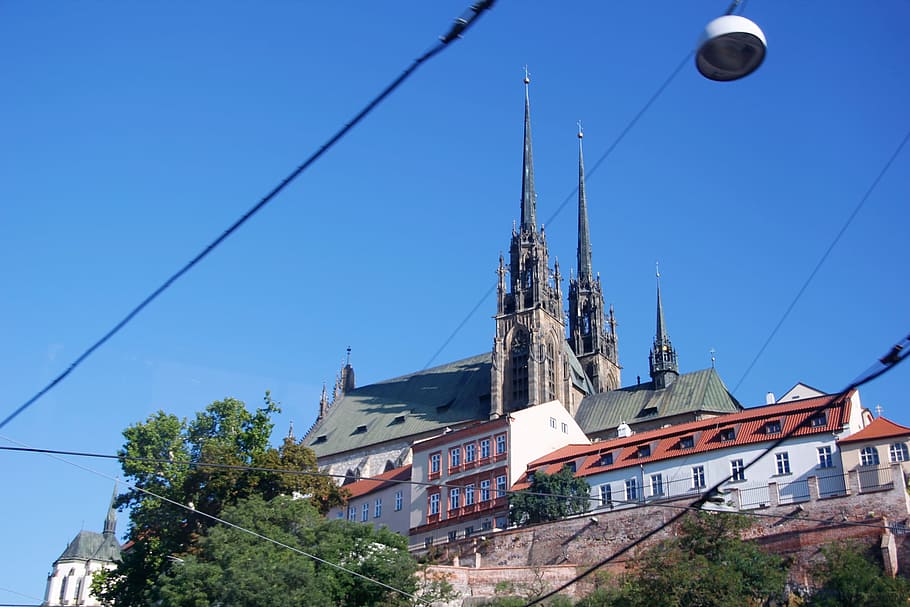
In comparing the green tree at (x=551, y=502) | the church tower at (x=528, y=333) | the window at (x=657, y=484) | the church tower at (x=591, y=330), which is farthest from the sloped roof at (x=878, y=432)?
the church tower at (x=591, y=330)

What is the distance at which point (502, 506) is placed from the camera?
65.2m

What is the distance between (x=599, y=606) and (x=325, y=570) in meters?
10.8

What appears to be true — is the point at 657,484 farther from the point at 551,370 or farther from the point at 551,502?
the point at 551,370

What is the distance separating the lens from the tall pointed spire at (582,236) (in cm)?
12019

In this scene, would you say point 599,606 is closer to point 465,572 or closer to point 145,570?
point 465,572

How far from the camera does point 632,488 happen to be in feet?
200

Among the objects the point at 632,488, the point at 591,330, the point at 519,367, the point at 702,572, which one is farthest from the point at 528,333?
the point at 702,572

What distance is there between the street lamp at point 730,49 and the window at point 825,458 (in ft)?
140

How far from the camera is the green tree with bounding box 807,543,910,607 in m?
43.2

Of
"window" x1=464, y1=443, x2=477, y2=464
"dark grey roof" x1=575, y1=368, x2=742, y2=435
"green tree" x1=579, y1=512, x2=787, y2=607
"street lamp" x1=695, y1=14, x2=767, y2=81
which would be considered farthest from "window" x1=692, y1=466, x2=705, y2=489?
"street lamp" x1=695, y1=14, x2=767, y2=81

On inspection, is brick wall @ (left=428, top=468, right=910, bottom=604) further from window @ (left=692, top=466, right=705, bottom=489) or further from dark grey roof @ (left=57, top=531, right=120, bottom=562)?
dark grey roof @ (left=57, top=531, right=120, bottom=562)

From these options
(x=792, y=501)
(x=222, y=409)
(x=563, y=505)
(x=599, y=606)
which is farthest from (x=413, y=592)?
(x=222, y=409)

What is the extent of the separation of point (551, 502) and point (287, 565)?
18.2m

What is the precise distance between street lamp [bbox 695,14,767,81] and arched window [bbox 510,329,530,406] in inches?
3011
